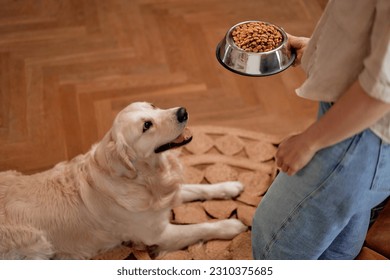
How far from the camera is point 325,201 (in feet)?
4.24

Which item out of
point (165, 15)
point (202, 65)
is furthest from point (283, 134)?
point (165, 15)

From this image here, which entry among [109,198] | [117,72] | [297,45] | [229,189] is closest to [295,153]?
[297,45]

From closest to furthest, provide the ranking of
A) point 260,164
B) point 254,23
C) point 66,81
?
1. point 254,23
2. point 260,164
3. point 66,81

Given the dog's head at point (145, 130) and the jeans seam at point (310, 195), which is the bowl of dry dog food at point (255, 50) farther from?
the jeans seam at point (310, 195)

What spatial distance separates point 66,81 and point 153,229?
1.47 m

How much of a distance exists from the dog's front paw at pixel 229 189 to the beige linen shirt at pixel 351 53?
1.21 metres

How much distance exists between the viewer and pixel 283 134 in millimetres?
2625

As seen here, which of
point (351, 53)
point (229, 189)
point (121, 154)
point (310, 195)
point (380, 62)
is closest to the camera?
point (380, 62)

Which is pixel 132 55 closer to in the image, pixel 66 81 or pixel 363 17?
pixel 66 81

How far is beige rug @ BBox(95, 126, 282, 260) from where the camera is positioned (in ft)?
6.97

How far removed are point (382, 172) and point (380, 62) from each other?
447 mm

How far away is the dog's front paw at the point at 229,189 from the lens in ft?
7.57

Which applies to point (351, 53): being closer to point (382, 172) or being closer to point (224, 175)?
point (382, 172)

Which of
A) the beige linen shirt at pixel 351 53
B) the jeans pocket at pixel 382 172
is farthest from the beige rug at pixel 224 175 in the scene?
the beige linen shirt at pixel 351 53
